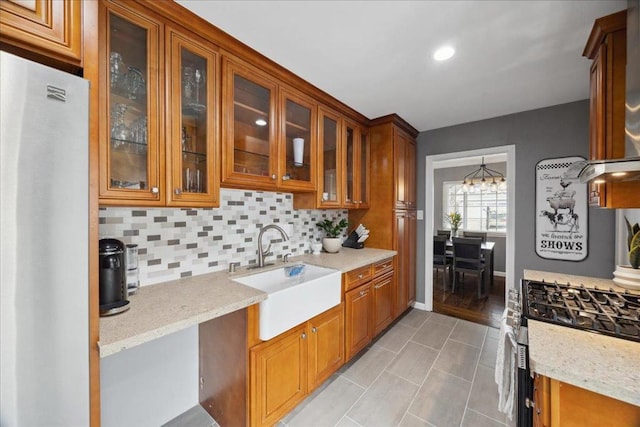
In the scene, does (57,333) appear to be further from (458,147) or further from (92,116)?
(458,147)

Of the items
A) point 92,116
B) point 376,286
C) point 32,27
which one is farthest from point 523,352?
point 32,27

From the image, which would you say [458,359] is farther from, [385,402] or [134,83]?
[134,83]

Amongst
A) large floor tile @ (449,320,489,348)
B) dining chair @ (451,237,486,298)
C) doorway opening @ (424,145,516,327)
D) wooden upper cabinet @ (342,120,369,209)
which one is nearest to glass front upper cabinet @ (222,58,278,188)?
wooden upper cabinet @ (342,120,369,209)

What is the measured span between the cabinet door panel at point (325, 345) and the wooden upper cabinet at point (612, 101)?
1.74 m

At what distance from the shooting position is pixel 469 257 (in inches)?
149

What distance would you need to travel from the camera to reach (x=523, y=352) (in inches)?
35.7

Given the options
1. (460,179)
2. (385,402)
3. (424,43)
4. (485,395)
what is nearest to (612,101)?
(424,43)

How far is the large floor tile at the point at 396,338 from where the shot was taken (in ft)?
7.81

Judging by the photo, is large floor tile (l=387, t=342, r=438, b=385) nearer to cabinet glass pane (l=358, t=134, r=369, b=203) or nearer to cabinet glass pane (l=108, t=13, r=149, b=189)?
cabinet glass pane (l=358, t=134, r=369, b=203)

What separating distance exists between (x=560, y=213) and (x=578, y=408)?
226 cm

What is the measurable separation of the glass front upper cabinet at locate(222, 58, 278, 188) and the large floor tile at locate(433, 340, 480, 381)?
6.92ft

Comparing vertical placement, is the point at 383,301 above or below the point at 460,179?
below

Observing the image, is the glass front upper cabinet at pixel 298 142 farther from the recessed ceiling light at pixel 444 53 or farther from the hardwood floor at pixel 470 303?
the hardwood floor at pixel 470 303

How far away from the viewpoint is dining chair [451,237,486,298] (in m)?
3.68
